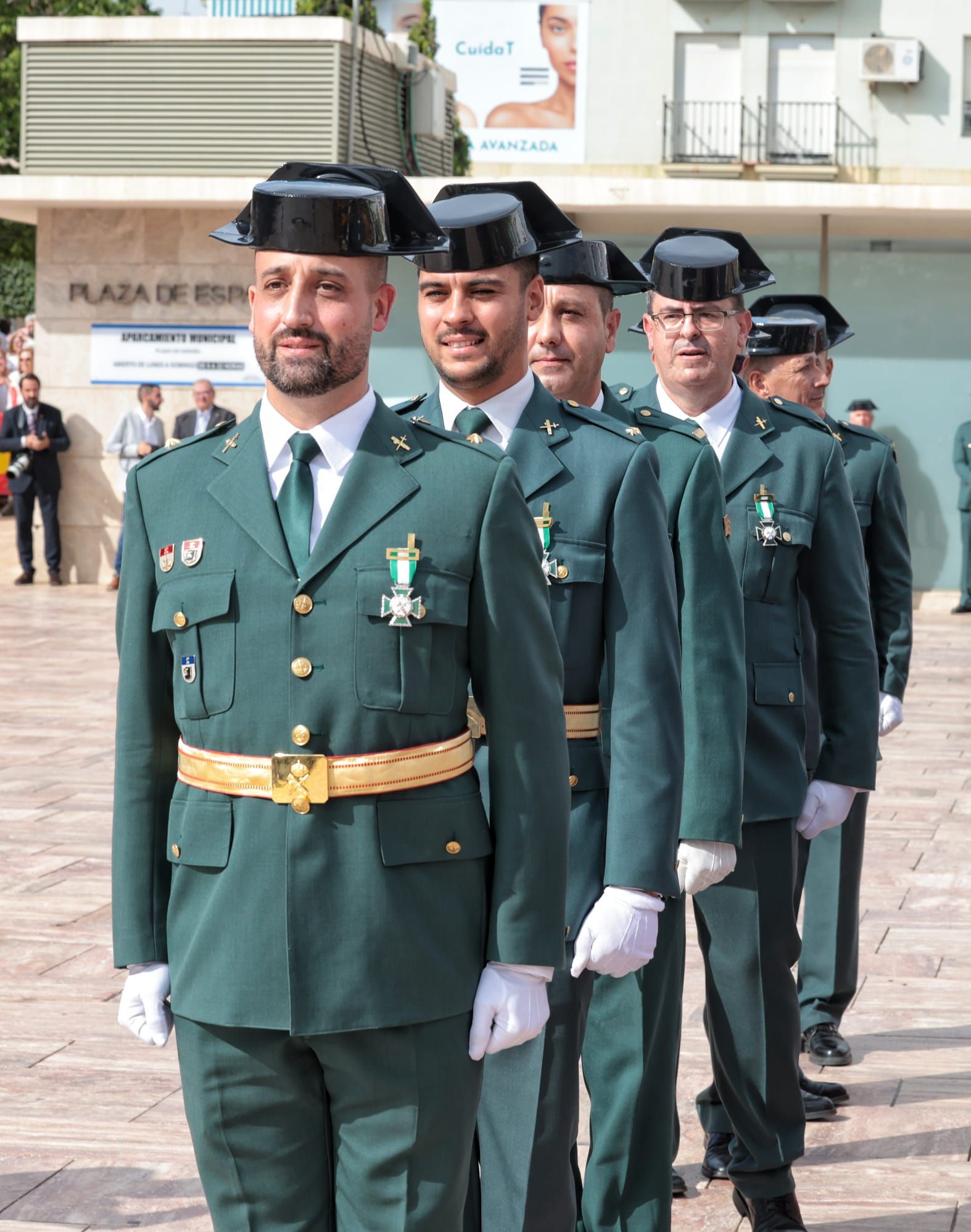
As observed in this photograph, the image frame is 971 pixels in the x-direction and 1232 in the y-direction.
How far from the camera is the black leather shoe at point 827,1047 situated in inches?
218

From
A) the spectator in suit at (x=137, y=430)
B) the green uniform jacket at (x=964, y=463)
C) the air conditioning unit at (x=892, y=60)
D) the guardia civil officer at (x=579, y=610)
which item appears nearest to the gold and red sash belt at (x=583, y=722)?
the guardia civil officer at (x=579, y=610)

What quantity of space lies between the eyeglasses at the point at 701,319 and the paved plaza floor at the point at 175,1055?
2.08 m

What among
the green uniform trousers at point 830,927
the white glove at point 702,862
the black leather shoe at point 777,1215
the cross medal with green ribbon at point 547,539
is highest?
the cross medal with green ribbon at point 547,539

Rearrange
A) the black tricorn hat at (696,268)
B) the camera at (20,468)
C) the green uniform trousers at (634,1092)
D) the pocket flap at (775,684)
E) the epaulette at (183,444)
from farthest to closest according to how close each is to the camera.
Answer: the camera at (20,468)
the black tricorn hat at (696,268)
the pocket flap at (775,684)
the green uniform trousers at (634,1092)
the epaulette at (183,444)

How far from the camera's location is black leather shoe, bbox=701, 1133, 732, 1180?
15.2 ft

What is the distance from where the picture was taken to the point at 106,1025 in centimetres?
575

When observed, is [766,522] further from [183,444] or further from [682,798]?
[183,444]

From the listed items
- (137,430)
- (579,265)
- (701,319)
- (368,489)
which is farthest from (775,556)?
(137,430)

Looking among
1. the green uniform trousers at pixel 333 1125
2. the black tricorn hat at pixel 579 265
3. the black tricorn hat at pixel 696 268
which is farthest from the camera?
the black tricorn hat at pixel 696 268

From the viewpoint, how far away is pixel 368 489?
2816 millimetres

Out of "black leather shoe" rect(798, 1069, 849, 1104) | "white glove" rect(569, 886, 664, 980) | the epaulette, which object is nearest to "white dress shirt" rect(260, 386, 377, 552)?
the epaulette

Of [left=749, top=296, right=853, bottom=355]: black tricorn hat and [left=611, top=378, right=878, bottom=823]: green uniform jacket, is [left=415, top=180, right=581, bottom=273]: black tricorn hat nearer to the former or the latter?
[left=611, top=378, right=878, bottom=823]: green uniform jacket

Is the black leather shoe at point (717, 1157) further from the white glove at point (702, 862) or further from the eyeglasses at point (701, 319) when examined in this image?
the eyeglasses at point (701, 319)

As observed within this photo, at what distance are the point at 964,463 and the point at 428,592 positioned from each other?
16.8 metres
